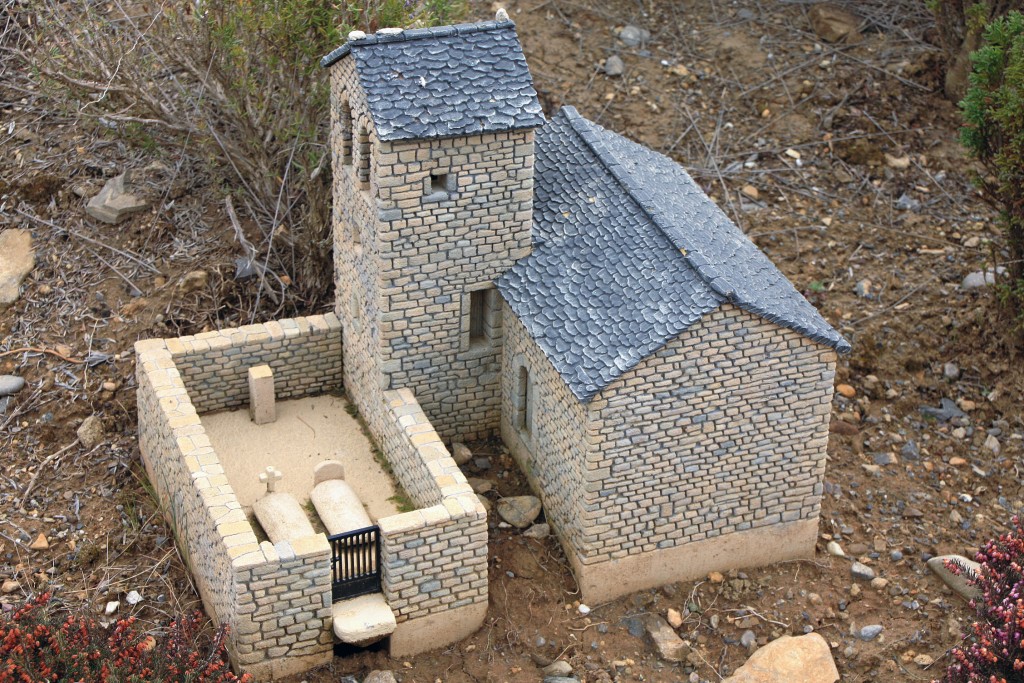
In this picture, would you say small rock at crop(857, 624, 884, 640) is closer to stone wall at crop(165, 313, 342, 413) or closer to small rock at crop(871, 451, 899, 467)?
small rock at crop(871, 451, 899, 467)

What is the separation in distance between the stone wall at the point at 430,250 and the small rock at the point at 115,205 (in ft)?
15.1

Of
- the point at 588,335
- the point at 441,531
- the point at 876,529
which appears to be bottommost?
the point at 876,529

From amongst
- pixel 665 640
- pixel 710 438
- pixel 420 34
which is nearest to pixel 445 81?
pixel 420 34

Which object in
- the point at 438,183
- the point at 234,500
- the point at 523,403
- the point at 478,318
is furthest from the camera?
the point at 478,318

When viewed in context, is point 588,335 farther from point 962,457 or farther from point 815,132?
point 815,132

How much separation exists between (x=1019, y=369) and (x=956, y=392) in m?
0.94

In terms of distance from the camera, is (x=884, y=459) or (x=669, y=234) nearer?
(x=669, y=234)

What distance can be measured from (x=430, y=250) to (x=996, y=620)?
7.85m

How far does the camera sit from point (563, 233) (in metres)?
17.9

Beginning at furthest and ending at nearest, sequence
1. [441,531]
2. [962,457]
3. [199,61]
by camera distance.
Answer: [199,61], [962,457], [441,531]

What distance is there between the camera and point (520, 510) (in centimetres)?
1798

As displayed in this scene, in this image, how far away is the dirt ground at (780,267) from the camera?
17297 millimetres

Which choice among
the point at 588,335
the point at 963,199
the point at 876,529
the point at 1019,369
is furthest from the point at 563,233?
the point at 963,199

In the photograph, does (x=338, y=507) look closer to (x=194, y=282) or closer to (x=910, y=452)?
(x=194, y=282)
